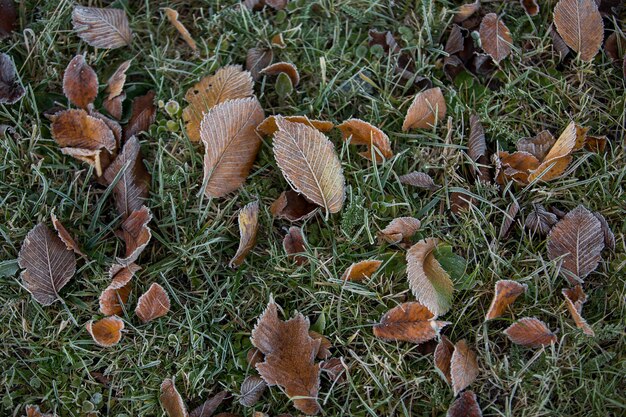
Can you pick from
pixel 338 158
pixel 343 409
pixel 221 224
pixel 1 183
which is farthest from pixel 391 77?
pixel 1 183

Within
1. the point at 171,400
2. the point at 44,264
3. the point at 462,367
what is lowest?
the point at 171,400

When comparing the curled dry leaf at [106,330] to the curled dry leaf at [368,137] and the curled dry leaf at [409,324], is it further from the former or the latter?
the curled dry leaf at [368,137]

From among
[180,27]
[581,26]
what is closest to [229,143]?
[180,27]

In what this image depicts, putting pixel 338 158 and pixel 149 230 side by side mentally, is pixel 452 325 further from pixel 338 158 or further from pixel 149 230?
pixel 149 230

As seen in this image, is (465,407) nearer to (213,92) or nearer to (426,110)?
(426,110)

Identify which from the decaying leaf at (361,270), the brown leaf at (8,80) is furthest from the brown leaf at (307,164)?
the brown leaf at (8,80)

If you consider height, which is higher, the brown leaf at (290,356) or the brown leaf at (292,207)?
the brown leaf at (292,207)
